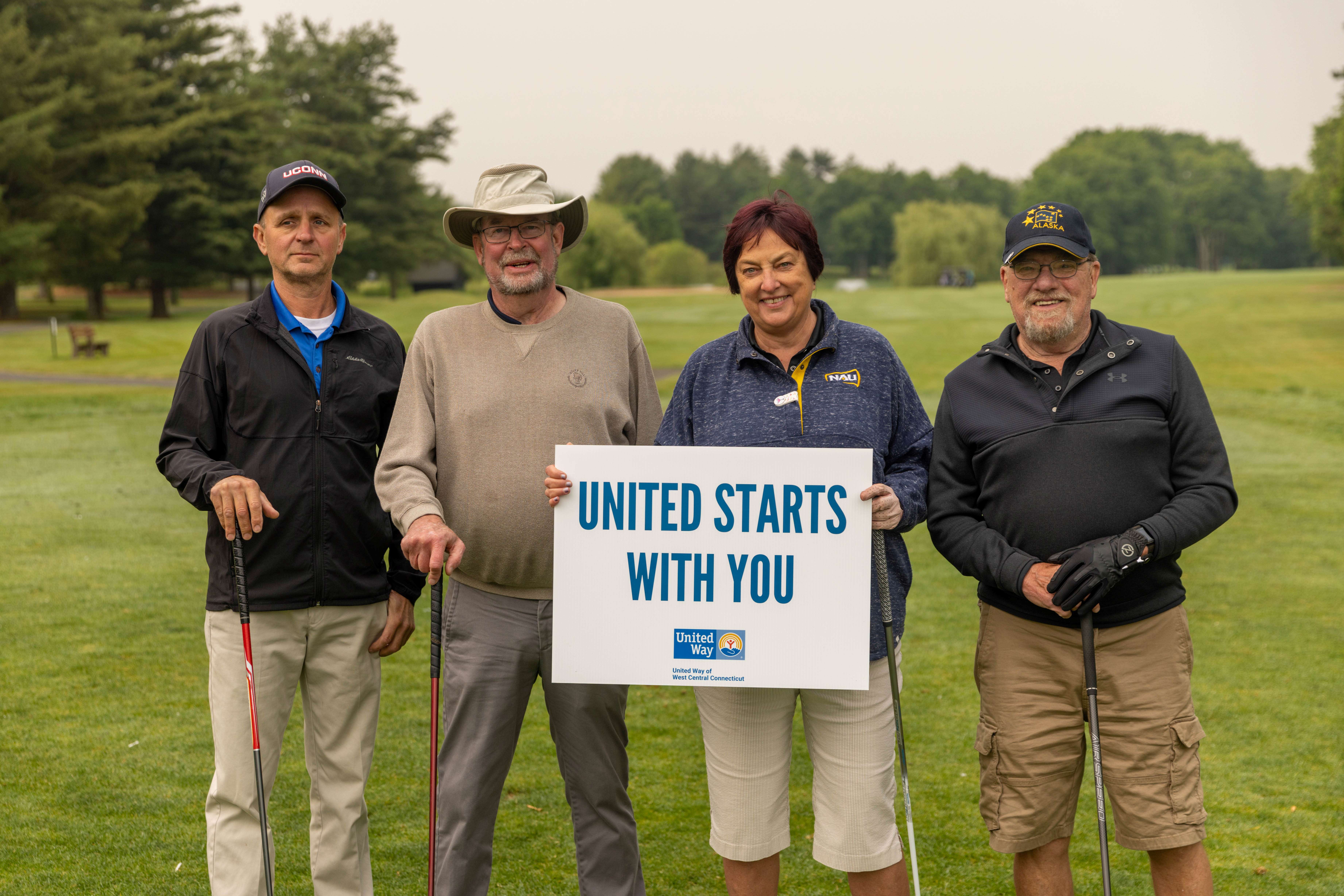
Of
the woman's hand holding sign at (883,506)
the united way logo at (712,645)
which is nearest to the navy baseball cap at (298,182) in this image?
the united way logo at (712,645)

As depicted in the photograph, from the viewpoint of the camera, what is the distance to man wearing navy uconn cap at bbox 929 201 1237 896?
3.22 m

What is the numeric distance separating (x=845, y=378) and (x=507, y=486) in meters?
1.05

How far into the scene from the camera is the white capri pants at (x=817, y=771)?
3279 mm

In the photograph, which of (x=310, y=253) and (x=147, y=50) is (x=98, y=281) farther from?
(x=310, y=253)

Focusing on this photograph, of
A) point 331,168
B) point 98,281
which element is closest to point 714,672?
point 98,281

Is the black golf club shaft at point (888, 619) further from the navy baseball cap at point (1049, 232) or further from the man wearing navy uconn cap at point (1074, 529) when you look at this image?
the navy baseball cap at point (1049, 232)

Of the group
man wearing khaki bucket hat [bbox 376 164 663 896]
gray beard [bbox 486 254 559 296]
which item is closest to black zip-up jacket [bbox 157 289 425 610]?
man wearing khaki bucket hat [bbox 376 164 663 896]

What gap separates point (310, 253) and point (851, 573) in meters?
1.95

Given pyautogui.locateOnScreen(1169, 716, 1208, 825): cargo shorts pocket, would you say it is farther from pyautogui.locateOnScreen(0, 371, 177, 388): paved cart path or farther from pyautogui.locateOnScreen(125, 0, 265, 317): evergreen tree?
pyautogui.locateOnScreen(125, 0, 265, 317): evergreen tree

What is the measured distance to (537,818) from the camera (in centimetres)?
496

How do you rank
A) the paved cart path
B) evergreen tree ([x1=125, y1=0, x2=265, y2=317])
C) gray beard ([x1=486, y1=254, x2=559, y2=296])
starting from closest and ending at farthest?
1. gray beard ([x1=486, y1=254, x2=559, y2=296])
2. the paved cart path
3. evergreen tree ([x1=125, y1=0, x2=265, y2=317])

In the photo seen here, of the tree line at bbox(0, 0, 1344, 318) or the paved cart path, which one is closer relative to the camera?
the paved cart path

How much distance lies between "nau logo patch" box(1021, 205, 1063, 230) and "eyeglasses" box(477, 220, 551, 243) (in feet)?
4.76

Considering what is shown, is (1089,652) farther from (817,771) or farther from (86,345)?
(86,345)
